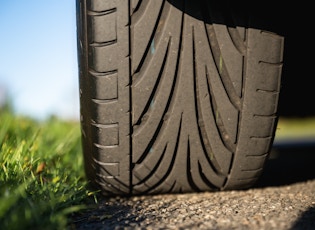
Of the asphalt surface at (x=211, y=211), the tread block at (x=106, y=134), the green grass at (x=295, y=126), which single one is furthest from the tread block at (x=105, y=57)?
the green grass at (x=295, y=126)

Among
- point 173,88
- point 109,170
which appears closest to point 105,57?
point 173,88

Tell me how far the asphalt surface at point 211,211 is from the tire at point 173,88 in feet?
0.32

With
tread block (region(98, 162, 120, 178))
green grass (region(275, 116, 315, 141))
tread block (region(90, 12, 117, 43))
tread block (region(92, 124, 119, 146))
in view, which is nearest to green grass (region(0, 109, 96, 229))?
tread block (region(98, 162, 120, 178))

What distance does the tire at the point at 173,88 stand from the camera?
114 cm

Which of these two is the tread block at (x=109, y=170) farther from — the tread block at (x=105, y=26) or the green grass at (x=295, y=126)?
the green grass at (x=295, y=126)

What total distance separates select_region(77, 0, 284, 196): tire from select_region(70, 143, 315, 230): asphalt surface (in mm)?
97

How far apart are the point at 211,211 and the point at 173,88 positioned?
403mm

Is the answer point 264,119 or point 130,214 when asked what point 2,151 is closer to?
point 130,214

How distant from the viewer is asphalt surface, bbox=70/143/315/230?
0.98m

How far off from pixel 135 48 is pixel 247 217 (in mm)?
599

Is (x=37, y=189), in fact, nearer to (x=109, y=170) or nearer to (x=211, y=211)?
(x=109, y=170)

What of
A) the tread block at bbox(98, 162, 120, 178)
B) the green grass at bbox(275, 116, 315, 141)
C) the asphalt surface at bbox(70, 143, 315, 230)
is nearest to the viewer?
the asphalt surface at bbox(70, 143, 315, 230)

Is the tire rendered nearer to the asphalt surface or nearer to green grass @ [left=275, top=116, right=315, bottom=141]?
the asphalt surface

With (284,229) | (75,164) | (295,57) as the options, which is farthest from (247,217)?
(75,164)
